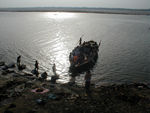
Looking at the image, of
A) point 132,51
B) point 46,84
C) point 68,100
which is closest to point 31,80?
point 46,84

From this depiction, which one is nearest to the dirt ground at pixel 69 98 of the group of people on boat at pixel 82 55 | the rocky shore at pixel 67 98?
the rocky shore at pixel 67 98

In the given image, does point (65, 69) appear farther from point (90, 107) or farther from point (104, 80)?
point (90, 107)

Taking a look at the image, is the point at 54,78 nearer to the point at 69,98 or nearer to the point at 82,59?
the point at 69,98

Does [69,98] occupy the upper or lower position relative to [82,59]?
lower

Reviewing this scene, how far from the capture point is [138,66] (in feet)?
103

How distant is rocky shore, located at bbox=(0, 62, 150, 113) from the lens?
17000mm

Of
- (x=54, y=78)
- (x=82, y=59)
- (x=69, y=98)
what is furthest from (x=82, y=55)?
(x=69, y=98)

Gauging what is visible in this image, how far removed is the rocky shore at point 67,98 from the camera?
17000mm

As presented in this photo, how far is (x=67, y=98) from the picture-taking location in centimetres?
1898

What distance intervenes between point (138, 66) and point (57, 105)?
67.7ft

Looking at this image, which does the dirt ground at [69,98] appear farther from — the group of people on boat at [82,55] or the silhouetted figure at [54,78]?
the group of people on boat at [82,55]

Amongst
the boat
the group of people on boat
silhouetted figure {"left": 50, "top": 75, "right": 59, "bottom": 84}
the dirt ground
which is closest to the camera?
the dirt ground

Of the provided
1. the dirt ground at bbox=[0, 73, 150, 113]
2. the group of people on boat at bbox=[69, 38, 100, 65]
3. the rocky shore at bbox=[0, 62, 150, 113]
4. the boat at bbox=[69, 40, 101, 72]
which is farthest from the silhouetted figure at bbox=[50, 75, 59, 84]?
the group of people on boat at bbox=[69, 38, 100, 65]

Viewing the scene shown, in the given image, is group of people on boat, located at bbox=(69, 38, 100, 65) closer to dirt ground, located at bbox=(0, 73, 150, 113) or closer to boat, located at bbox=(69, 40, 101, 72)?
boat, located at bbox=(69, 40, 101, 72)
